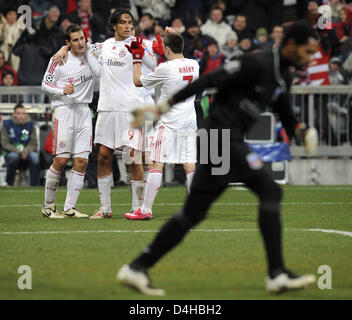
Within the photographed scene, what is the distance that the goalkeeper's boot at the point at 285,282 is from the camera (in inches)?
253

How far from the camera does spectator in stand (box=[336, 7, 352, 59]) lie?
2047cm

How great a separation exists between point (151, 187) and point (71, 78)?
1.72 metres

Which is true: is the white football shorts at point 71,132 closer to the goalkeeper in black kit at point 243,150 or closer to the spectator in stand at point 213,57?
the goalkeeper in black kit at point 243,150

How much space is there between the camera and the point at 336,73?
19.9 metres

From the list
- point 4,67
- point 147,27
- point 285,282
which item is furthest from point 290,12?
point 285,282

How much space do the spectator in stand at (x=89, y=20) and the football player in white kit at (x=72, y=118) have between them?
8.14 meters

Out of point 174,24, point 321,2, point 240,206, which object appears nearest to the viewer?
point 240,206

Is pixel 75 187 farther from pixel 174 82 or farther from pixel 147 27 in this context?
pixel 147 27

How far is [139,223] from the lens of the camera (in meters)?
11.3

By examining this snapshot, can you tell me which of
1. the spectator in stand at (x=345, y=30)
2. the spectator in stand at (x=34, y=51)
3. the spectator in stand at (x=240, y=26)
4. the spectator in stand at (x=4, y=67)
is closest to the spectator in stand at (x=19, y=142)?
the spectator in stand at (x=34, y=51)
